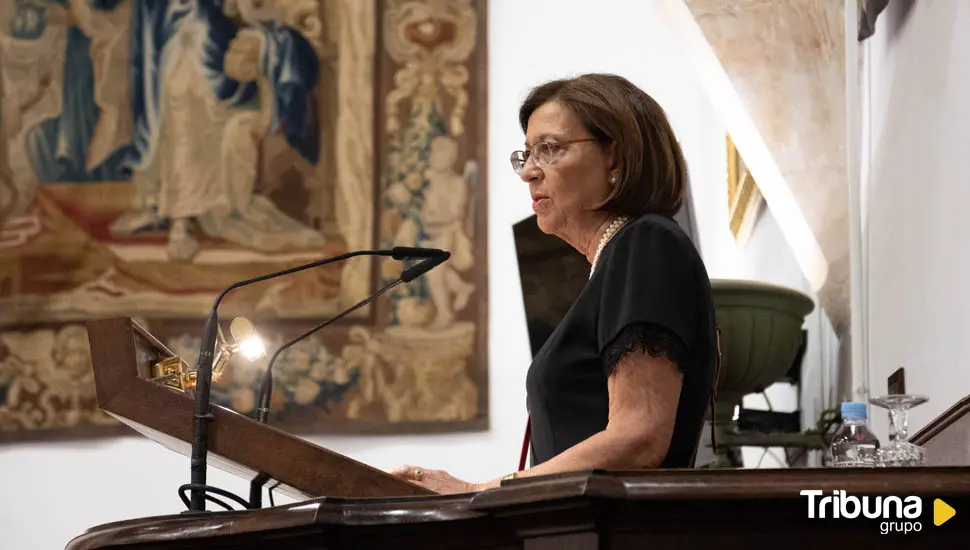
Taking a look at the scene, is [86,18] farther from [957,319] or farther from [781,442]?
[957,319]

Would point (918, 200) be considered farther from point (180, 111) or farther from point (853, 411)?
point (180, 111)

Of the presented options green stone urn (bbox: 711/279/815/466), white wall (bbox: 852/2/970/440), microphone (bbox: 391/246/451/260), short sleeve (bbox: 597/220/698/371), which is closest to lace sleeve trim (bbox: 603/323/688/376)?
short sleeve (bbox: 597/220/698/371)

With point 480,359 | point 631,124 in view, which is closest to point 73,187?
point 480,359

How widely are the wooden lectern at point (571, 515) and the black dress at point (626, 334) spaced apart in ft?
0.89

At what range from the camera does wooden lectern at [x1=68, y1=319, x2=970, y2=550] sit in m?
1.31

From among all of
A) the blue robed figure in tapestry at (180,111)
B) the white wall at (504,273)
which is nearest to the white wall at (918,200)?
the white wall at (504,273)

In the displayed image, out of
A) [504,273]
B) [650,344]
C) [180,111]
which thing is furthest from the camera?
[180,111]

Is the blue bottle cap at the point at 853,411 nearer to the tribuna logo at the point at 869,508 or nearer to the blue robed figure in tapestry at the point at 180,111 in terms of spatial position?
the tribuna logo at the point at 869,508

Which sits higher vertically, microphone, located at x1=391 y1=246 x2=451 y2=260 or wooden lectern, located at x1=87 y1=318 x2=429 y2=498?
microphone, located at x1=391 y1=246 x2=451 y2=260

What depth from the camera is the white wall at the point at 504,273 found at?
565 centimetres

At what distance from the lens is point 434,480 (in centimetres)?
187

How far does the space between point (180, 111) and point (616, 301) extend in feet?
15.4

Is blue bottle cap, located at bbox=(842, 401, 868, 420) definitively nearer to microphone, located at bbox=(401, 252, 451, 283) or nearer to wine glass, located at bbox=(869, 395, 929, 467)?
wine glass, located at bbox=(869, 395, 929, 467)

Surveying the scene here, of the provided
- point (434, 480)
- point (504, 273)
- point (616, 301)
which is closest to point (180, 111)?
point (504, 273)
